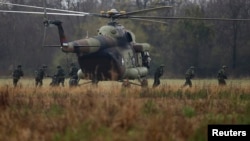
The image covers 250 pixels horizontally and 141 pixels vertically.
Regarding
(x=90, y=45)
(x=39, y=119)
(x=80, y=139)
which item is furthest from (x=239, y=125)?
(x=90, y=45)

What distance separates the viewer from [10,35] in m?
65.2

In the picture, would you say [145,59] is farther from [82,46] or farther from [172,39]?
[172,39]

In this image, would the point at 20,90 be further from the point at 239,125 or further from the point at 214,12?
the point at 214,12

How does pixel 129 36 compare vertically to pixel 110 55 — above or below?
above

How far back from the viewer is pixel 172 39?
6425cm

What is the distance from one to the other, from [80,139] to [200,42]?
53.3 meters

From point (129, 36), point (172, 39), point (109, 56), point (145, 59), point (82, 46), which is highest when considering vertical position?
point (82, 46)

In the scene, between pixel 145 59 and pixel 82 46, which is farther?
pixel 145 59

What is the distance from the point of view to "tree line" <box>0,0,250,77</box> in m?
60.8

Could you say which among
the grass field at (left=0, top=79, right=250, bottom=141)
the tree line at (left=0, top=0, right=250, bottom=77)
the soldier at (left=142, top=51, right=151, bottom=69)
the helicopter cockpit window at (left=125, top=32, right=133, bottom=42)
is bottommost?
the tree line at (left=0, top=0, right=250, bottom=77)

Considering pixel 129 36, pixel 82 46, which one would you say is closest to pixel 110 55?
pixel 129 36

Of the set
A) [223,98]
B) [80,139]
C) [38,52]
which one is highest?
[80,139]

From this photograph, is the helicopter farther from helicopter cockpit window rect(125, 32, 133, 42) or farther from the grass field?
the grass field

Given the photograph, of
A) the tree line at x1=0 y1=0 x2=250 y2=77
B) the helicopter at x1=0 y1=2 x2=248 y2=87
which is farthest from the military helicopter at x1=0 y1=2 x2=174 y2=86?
the tree line at x1=0 y1=0 x2=250 y2=77
